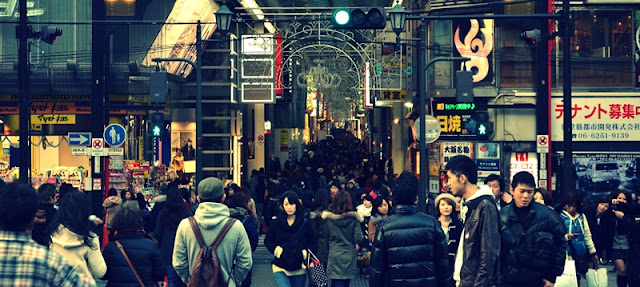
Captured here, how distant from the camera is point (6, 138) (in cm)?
2989

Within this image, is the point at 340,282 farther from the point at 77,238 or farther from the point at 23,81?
the point at 23,81

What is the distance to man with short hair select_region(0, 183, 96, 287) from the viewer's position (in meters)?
4.28

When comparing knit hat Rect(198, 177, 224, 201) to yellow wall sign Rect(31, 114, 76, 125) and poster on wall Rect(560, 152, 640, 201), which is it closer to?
poster on wall Rect(560, 152, 640, 201)

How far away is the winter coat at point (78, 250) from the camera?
296 inches

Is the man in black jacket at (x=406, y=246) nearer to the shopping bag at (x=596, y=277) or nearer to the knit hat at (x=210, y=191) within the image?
the knit hat at (x=210, y=191)

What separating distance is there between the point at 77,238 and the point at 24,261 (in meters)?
3.29

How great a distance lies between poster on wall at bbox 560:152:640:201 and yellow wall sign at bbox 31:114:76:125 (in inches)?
647

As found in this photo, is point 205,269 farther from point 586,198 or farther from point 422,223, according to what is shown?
point 586,198

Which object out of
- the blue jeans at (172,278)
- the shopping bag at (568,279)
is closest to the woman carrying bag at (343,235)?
the blue jeans at (172,278)

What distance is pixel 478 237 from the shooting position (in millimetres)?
7207

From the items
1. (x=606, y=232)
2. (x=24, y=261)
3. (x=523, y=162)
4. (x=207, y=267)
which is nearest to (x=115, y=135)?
(x=523, y=162)

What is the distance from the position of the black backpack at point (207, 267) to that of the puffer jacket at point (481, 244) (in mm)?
1972

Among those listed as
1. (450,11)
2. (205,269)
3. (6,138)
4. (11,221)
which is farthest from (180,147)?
(11,221)

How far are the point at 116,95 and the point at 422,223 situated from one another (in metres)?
24.4
